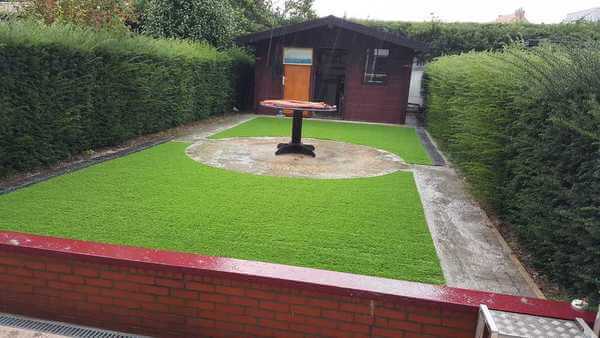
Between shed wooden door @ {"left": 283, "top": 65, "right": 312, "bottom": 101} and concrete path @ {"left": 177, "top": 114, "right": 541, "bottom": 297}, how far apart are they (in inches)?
360

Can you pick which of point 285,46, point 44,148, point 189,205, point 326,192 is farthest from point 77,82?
point 285,46

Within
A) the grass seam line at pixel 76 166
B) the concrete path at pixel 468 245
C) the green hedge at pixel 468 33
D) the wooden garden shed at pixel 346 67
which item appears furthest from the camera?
the green hedge at pixel 468 33

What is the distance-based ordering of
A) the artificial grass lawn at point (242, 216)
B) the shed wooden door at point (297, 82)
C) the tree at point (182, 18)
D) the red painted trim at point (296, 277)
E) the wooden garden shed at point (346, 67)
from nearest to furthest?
the red painted trim at point (296, 277) → the artificial grass lawn at point (242, 216) → the tree at point (182, 18) → the wooden garden shed at point (346, 67) → the shed wooden door at point (297, 82)

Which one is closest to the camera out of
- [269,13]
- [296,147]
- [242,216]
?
[242,216]

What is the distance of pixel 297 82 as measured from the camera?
1570 cm

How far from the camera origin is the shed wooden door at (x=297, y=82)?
15570 mm

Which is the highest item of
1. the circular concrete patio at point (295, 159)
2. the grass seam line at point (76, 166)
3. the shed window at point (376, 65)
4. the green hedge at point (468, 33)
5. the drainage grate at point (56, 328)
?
the green hedge at point (468, 33)

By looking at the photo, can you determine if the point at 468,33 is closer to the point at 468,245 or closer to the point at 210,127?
the point at 210,127

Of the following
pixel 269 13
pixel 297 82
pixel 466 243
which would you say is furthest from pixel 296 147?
pixel 269 13

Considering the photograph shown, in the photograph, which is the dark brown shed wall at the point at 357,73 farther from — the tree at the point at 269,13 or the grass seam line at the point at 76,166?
the grass seam line at the point at 76,166

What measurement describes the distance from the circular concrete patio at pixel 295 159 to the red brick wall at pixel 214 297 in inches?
161

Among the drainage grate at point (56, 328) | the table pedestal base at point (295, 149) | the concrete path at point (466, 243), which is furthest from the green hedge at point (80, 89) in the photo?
the concrete path at point (466, 243)

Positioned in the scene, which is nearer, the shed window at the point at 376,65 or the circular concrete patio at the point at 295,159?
the circular concrete patio at the point at 295,159

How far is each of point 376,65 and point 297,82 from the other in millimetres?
2888
